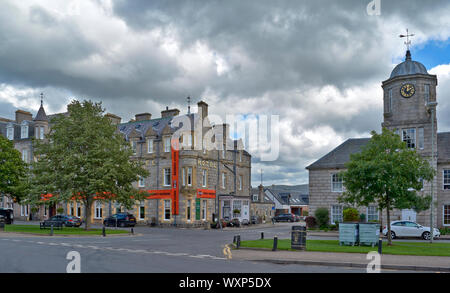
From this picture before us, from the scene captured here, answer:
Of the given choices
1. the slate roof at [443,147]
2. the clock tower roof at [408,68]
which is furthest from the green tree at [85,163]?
the slate roof at [443,147]

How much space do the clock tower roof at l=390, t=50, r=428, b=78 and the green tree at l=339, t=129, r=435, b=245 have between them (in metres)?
15.6

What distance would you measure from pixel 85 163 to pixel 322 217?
21561mm

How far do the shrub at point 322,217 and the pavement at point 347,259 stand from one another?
68.1 ft

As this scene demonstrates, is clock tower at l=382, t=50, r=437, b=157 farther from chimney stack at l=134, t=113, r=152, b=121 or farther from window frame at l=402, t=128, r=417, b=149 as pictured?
chimney stack at l=134, t=113, r=152, b=121

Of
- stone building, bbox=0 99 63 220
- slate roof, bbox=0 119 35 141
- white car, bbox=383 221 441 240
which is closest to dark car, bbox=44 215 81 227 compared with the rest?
stone building, bbox=0 99 63 220

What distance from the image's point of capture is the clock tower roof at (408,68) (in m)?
38.4

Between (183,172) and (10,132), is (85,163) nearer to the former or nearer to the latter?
(183,172)

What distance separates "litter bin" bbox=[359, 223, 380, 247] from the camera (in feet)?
75.3

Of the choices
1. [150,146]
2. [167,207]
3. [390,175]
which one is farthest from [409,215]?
[150,146]

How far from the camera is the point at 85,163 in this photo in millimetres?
34906

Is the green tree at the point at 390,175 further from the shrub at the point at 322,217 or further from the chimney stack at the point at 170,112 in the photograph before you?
the chimney stack at the point at 170,112
